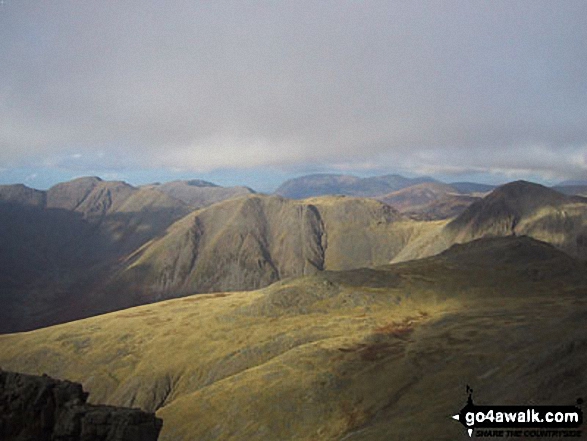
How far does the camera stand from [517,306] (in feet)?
316

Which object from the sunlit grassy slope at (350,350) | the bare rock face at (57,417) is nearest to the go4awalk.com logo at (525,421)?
the sunlit grassy slope at (350,350)

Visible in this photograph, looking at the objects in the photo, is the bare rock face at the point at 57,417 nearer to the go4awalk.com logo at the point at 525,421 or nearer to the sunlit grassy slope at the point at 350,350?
the sunlit grassy slope at the point at 350,350

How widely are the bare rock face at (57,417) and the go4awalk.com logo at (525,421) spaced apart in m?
29.7

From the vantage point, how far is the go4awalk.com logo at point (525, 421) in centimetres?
2594

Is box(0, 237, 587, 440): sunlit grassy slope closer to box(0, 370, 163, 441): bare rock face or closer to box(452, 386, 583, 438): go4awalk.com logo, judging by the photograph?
box(452, 386, 583, 438): go4awalk.com logo

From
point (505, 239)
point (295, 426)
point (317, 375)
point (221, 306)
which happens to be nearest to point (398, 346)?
point (317, 375)

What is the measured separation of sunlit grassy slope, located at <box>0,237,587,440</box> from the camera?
157 ft

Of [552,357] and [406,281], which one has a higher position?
[552,357]

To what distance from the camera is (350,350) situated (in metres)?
78.9

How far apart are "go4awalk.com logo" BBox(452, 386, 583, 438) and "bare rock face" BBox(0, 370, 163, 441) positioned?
97.3ft

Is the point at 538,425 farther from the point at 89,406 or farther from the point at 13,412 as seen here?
the point at 13,412

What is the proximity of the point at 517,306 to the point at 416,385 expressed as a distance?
173 ft

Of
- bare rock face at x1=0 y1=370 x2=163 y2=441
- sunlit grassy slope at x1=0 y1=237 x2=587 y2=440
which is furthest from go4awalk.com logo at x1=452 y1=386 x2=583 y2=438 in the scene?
bare rock face at x1=0 y1=370 x2=163 y2=441

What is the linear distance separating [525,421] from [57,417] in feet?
138
